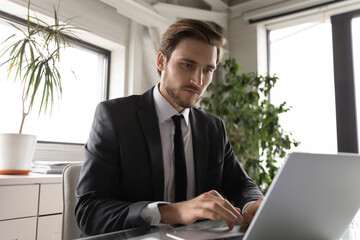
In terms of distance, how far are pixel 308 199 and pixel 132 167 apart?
2.20 ft

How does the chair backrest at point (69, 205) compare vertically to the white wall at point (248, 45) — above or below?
below

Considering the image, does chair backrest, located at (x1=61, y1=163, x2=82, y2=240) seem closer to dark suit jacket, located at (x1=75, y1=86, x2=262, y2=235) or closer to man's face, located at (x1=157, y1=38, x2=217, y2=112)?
dark suit jacket, located at (x1=75, y1=86, x2=262, y2=235)

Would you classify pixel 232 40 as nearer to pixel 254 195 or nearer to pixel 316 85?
pixel 316 85

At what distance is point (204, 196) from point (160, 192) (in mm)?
380

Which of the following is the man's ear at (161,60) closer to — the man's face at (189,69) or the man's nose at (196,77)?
the man's face at (189,69)

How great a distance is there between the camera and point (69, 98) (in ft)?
8.28

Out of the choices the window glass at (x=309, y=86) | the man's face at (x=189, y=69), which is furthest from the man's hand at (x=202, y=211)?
the window glass at (x=309, y=86)

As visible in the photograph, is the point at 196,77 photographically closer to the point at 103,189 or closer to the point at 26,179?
the point at 103,189

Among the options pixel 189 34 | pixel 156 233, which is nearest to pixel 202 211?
pixel 156 233

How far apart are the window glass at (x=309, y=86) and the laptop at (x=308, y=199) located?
2593 mm

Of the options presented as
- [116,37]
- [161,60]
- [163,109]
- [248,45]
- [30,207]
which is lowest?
[30,207]

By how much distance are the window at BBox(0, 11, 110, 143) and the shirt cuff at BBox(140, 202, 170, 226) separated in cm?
150

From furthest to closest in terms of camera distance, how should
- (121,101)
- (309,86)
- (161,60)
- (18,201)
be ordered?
(309,86) → (18,201) → (161,60) → (121,101)

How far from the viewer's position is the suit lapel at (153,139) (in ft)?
3.76
